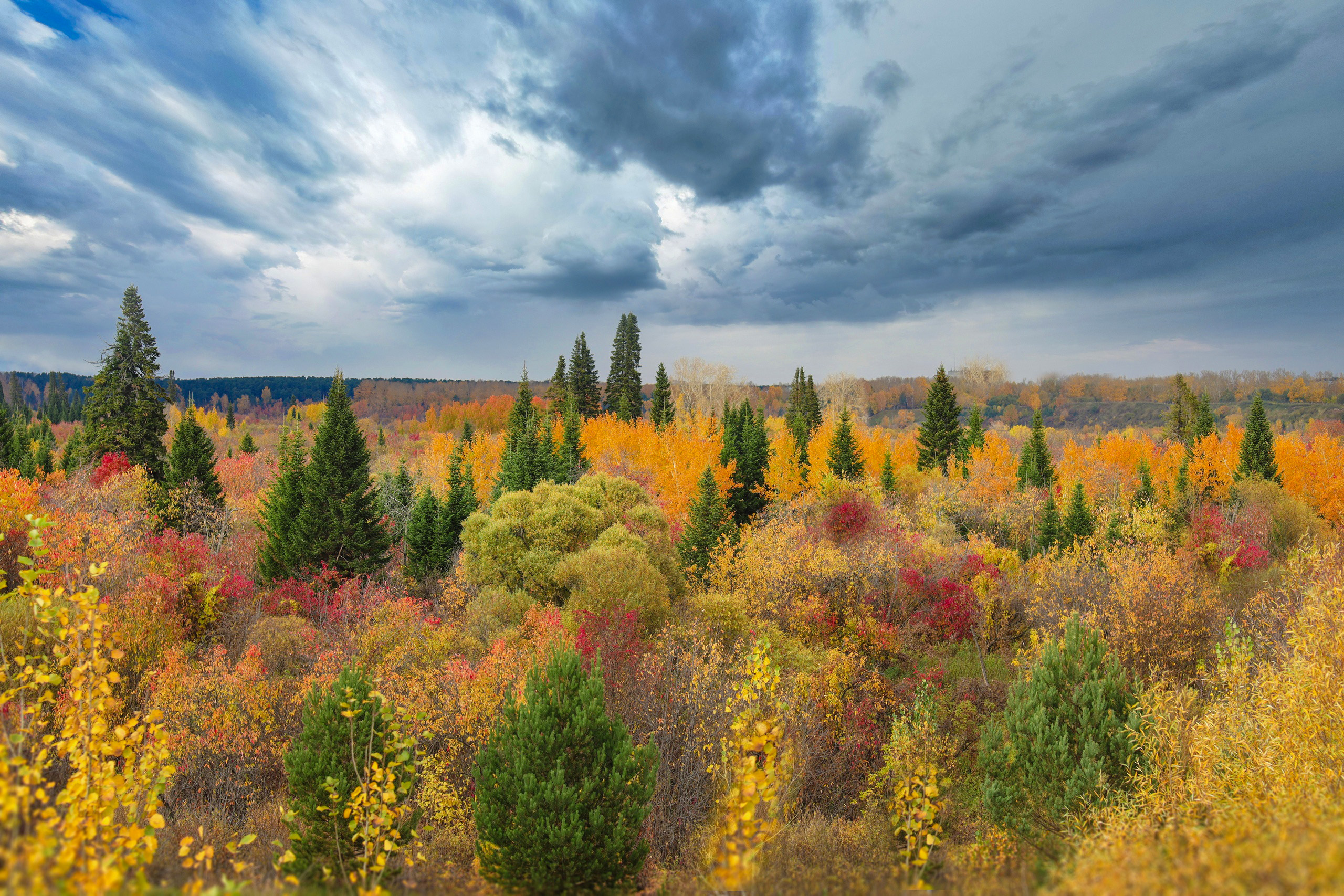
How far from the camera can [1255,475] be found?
4350 cm

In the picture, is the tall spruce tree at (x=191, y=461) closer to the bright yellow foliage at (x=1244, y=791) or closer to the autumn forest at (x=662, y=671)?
the autumn forest at (x=662, y=671)

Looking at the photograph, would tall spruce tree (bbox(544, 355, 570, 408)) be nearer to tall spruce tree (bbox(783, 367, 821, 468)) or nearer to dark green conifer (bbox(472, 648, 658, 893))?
tall spruce tree (bbox(783, 367, 821, 468))

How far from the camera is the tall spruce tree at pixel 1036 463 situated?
4747 centimetres

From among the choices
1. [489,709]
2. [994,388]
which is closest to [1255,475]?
[489,709]

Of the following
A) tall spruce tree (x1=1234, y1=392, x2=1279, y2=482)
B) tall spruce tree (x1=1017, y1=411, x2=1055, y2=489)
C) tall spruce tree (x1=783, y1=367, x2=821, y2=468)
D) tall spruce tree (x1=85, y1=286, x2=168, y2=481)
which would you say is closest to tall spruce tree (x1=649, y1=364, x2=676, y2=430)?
tall spruce tree (x1=783, y1=367, x2=821, y2=468)

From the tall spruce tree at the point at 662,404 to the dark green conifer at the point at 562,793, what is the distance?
2048 inches

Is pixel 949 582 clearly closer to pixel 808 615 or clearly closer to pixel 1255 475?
pixel 808 615

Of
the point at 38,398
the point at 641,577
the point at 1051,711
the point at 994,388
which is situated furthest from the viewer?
the point at 38,398

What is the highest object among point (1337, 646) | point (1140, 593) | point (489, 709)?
point (1337, 646)

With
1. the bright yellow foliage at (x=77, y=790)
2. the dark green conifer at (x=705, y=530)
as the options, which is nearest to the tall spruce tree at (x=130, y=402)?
the dark green conifer at (x=705, y=530)

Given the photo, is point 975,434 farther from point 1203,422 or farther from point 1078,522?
point 1203,422

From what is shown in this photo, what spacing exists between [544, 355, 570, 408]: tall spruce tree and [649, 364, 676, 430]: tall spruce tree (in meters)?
9.61

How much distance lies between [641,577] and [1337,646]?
18.6m

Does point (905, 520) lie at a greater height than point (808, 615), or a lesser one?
greater
